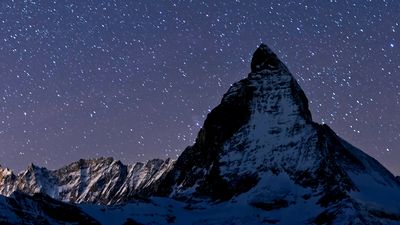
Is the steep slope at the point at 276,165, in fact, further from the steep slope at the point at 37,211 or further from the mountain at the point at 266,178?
the steep slope at the point at 37,211

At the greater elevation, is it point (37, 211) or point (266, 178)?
point (266, 178)

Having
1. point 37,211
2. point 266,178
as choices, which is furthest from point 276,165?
point 37,211

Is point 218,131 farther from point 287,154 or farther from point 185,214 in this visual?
point 185,214

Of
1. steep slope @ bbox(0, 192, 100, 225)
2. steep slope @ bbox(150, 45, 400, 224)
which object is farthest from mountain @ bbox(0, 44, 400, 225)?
steep slope @ bbox(0, 192, 100, 225)

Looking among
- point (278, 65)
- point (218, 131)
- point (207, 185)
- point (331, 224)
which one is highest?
point (278, 65)

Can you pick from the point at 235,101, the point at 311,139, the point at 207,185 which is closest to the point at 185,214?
the point at 207,185

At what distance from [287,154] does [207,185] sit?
18.5 meters

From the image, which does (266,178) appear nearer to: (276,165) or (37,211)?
(276,165)

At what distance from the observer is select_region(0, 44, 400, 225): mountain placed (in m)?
148

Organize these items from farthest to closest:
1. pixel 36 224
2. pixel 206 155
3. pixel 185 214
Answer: pixel 206 155, pixel 185 214, pixel 36 224

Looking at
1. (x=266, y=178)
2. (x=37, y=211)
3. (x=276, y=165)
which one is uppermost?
(x=276, y=165)

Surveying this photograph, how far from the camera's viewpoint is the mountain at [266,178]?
148 m

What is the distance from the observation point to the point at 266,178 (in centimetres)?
16600

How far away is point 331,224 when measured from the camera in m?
139
